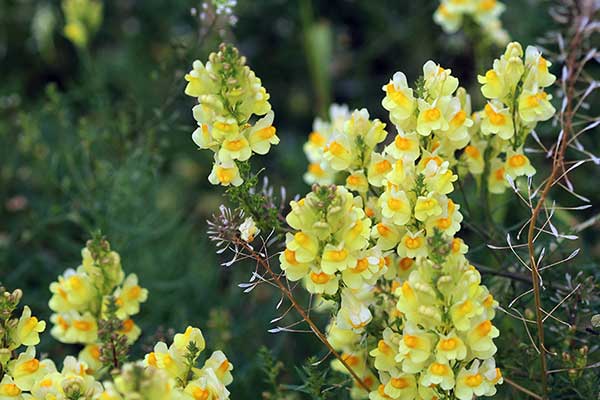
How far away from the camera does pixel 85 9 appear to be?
6.70 ft

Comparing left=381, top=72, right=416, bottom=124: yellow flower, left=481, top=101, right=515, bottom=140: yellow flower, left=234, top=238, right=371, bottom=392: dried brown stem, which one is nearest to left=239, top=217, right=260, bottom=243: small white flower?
left=234, top=238, right=371, bottom=392: dried brown stem

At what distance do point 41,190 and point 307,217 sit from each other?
4.26ft

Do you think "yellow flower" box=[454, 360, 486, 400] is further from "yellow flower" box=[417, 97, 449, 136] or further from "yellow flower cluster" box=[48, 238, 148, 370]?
"yellow flower cluster" box=[48, 238, 148, 370]

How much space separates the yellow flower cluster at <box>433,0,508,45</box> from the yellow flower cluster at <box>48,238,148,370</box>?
3.40ft

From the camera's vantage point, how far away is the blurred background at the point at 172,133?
5.33 ft

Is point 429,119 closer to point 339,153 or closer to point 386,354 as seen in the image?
point 339,153

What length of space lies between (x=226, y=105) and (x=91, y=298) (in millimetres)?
351

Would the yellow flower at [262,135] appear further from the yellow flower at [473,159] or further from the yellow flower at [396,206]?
the yellow flower at [473,159]

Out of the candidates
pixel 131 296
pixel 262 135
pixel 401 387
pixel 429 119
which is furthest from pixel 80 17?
pixel 401 387

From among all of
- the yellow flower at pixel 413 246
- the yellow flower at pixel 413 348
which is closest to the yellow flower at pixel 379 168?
the yellow flower at pixel 413 246

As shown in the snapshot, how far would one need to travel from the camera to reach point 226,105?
1025 millimetres

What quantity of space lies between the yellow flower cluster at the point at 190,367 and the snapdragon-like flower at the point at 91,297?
17 centimetres

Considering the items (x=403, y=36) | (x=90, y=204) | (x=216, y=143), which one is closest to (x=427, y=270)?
(x=216, y=143)

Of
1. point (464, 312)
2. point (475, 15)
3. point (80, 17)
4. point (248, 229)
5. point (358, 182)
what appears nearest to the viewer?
point (464, 312)
